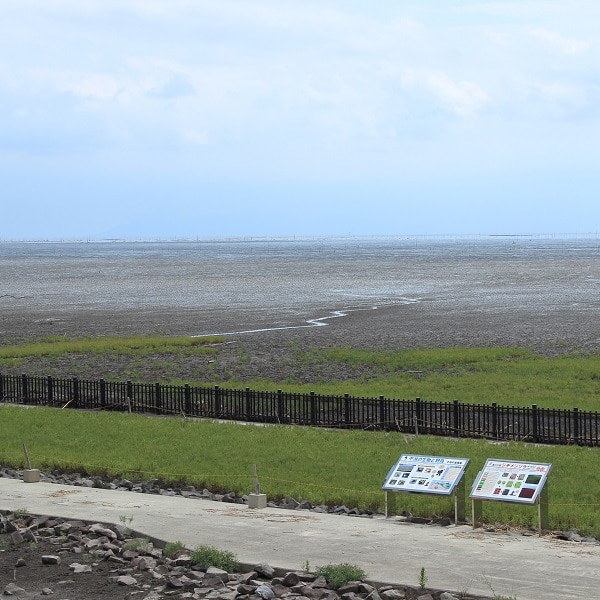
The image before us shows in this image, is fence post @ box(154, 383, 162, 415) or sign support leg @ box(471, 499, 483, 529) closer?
sign support leg @ box(471, 499, 483, 529)

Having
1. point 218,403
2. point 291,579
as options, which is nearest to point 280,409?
point 218,403

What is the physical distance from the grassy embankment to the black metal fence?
4.84 ft

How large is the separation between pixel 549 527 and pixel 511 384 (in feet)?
67.6

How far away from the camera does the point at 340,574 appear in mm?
12516

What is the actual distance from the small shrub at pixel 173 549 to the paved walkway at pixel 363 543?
11.7 inches

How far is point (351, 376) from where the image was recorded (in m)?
39.6

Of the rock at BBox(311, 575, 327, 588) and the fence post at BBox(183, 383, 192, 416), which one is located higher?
the rock at BBox(311, 575, 327, 588)

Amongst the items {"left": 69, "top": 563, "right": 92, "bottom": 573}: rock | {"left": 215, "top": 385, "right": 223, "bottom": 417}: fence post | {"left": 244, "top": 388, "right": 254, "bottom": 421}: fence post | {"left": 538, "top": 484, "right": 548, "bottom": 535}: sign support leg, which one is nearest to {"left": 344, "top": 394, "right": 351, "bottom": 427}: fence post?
{"left": 244, "top": 388, "right": 254, "bottom": 421}: fence post

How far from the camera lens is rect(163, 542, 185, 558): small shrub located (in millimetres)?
14034

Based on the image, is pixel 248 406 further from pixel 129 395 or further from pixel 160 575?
pixel 160 575

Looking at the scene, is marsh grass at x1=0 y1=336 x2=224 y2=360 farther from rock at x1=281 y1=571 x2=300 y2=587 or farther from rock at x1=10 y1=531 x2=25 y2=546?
rock at x1=281 y1=571 x2=300 y2=587

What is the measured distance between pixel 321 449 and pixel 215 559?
9.41m

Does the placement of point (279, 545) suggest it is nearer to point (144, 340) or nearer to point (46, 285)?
point (144, 340)

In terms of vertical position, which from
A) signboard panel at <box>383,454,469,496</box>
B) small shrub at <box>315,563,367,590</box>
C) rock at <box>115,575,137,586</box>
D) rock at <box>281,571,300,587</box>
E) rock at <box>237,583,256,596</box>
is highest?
signboard panel at <box>383,454,469,496</box>
